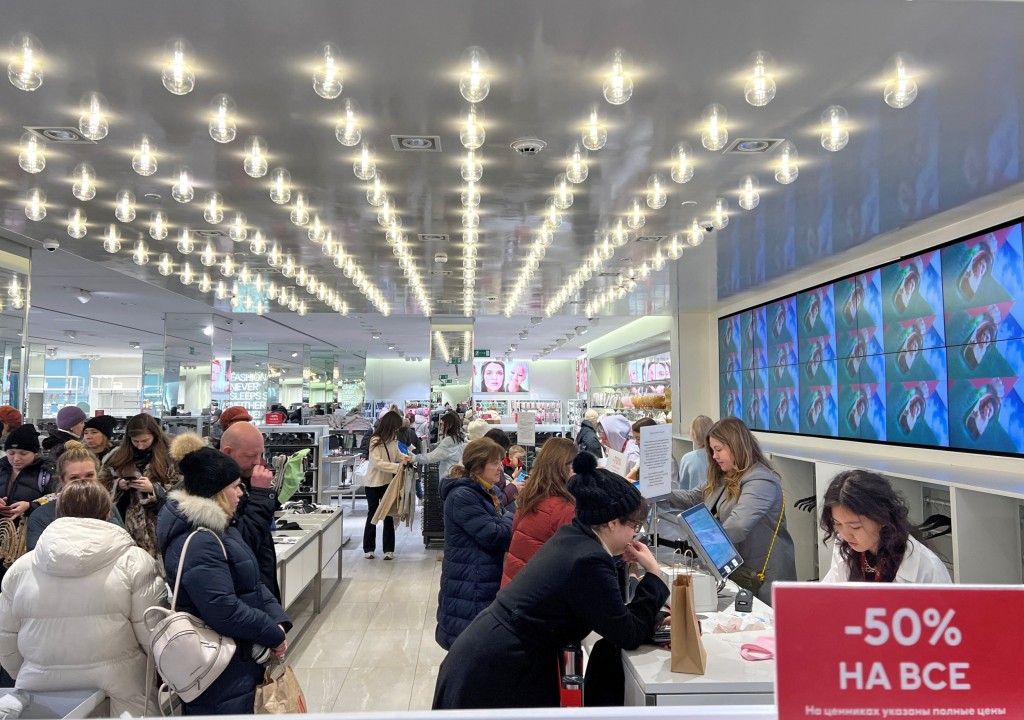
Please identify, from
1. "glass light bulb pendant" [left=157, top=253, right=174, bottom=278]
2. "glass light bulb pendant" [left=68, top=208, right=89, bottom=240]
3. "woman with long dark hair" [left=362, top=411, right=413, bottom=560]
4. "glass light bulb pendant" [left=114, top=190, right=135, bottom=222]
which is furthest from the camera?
"woman with long dark hair" [left=362, top=411, right=413, bottom=560]

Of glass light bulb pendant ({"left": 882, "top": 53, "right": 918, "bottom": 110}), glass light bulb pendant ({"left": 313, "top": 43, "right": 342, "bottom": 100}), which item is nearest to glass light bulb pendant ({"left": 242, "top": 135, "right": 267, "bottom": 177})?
glass light bulb pendant ({"left": 313, "top": 43, "right": 342, "bottom": 100})

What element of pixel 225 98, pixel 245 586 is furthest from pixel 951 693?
pixel 225 98

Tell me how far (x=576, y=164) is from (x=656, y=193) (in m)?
0.86

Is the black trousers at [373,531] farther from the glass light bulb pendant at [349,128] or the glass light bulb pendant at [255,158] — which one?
the glass light bulb pendant at [349,128]

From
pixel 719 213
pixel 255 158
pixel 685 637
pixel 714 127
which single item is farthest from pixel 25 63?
pixel 719 213

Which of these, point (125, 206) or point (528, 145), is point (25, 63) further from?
point (528, 145)

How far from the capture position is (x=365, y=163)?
4.32 meters

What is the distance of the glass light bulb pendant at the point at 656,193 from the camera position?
15.5 ft

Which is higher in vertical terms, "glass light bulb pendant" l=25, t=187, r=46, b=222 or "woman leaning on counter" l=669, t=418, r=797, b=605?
"glass light bulb pendant" l=25, t=187, r=46, b=222

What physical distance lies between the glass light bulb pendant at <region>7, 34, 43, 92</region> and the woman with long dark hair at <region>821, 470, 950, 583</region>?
3.86 m

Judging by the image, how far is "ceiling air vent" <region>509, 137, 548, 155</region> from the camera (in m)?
4.01

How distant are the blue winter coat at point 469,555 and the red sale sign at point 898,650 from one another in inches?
106

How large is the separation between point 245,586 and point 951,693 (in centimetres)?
235

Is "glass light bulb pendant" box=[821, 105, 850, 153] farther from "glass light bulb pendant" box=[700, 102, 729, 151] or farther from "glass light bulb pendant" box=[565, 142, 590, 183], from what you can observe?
"glass light bulb pendant" box=[565, 142, 590, 183]
